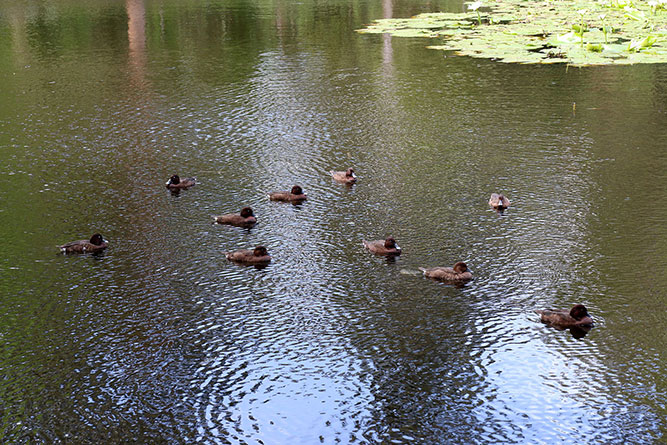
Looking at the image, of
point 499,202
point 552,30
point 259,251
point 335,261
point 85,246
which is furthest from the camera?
point 552,30

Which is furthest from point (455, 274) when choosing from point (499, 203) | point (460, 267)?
point (499, 203)

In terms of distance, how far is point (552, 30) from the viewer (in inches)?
953

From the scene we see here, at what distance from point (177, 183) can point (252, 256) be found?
2845mm

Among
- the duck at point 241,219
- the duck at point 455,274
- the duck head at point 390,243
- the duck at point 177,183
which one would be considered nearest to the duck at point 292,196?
the duck at point 241,219

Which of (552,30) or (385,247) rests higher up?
(552,30)

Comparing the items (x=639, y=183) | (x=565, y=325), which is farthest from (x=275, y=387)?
(x=639, y=183)

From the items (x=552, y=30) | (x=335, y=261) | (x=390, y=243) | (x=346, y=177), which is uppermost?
(x=552, y=30)

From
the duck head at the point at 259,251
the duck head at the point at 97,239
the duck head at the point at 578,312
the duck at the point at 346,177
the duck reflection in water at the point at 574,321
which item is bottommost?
the duck reflection in water at the point at 574,321

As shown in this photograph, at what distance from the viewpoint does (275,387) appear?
7.07 m

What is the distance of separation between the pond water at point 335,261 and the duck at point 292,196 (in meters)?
0.18

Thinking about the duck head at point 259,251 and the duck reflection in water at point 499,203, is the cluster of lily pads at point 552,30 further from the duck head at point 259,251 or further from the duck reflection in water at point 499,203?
the duck head at point 259,251

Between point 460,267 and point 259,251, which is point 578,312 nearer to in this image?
point 460,267

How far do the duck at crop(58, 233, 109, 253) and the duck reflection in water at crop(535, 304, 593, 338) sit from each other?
5.14 m

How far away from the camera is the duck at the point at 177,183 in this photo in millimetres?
11711
